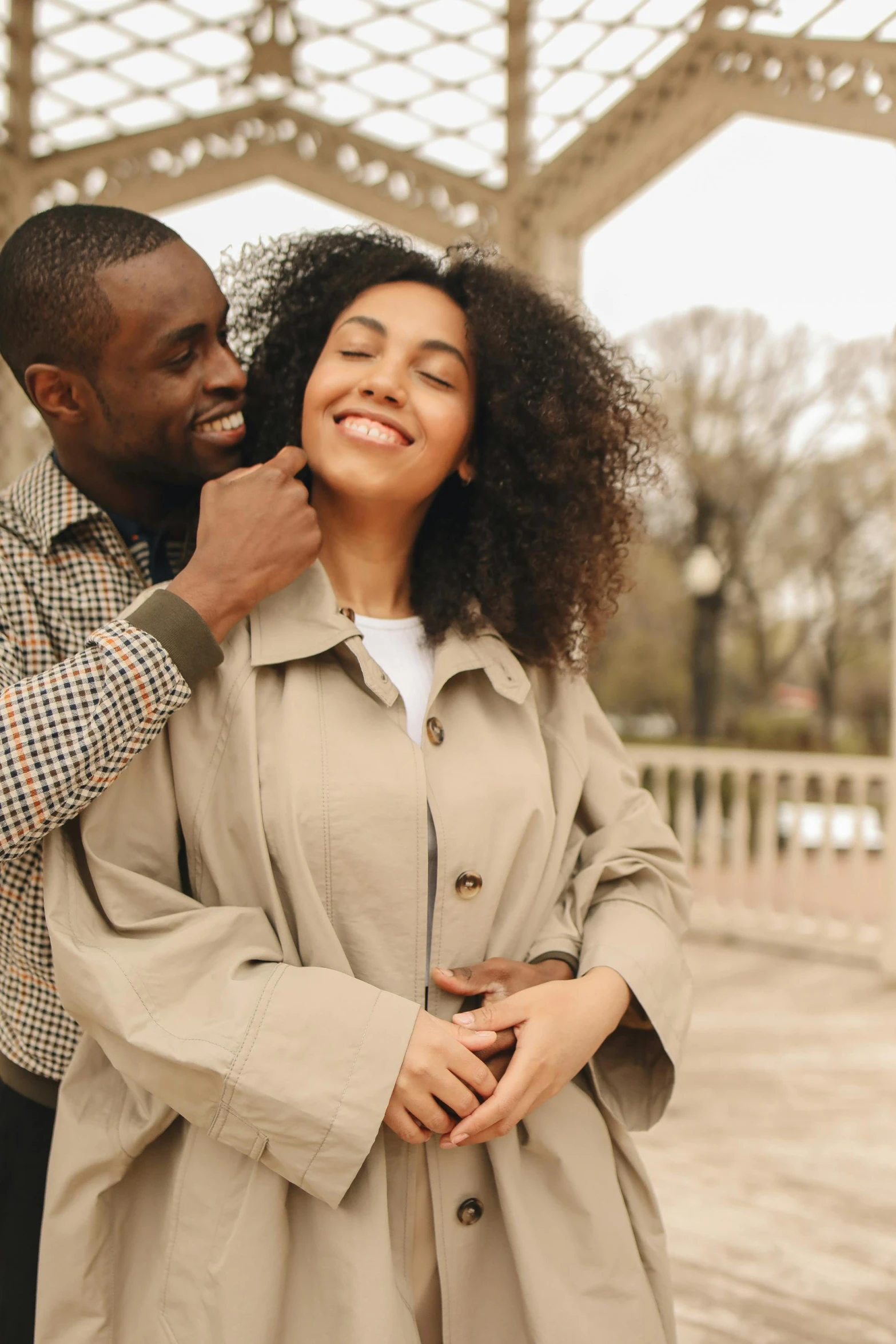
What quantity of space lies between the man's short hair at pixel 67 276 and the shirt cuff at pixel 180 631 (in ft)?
1.16

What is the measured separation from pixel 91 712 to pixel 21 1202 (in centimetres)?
65

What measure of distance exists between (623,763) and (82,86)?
4171 millimetres

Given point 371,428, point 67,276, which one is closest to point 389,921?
point 371,428

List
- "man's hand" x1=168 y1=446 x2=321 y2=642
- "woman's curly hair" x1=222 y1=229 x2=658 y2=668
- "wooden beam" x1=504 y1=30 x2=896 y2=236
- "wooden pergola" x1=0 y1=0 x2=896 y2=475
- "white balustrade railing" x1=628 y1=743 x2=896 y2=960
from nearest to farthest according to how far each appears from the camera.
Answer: "man's hand" x1=168 y1=446 x2=321 y2=642, "woman's curly hair" x1=222 y1=229 x2=658 y2=668, "wooden beam" x1=504 y1=30 x2=896 y2=236, "wooden pergola" x1=0 y1=0 x2=896 y2=475, "white balustrade railing" x1=628 y1=743 x2=896 y2=960

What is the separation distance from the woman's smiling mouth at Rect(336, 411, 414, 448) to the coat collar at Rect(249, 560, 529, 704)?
0.15m

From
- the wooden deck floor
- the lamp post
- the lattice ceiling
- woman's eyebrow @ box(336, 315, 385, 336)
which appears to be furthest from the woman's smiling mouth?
the lamp post

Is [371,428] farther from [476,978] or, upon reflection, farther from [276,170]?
[276,170]

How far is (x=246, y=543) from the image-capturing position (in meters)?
1.02

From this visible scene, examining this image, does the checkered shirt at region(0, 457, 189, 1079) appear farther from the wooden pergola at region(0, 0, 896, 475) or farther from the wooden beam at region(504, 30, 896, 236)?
the wooden beam at region(504, 30, 896, 236)

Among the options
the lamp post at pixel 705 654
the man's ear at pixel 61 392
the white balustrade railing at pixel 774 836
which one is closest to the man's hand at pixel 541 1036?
the man's ear at pixel 61 392

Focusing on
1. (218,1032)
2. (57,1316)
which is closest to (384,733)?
(218,1032)

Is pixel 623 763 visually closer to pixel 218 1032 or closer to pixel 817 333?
pixel 218 1032

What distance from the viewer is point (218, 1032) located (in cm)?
88

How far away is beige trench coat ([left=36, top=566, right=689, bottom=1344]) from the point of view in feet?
2.93
